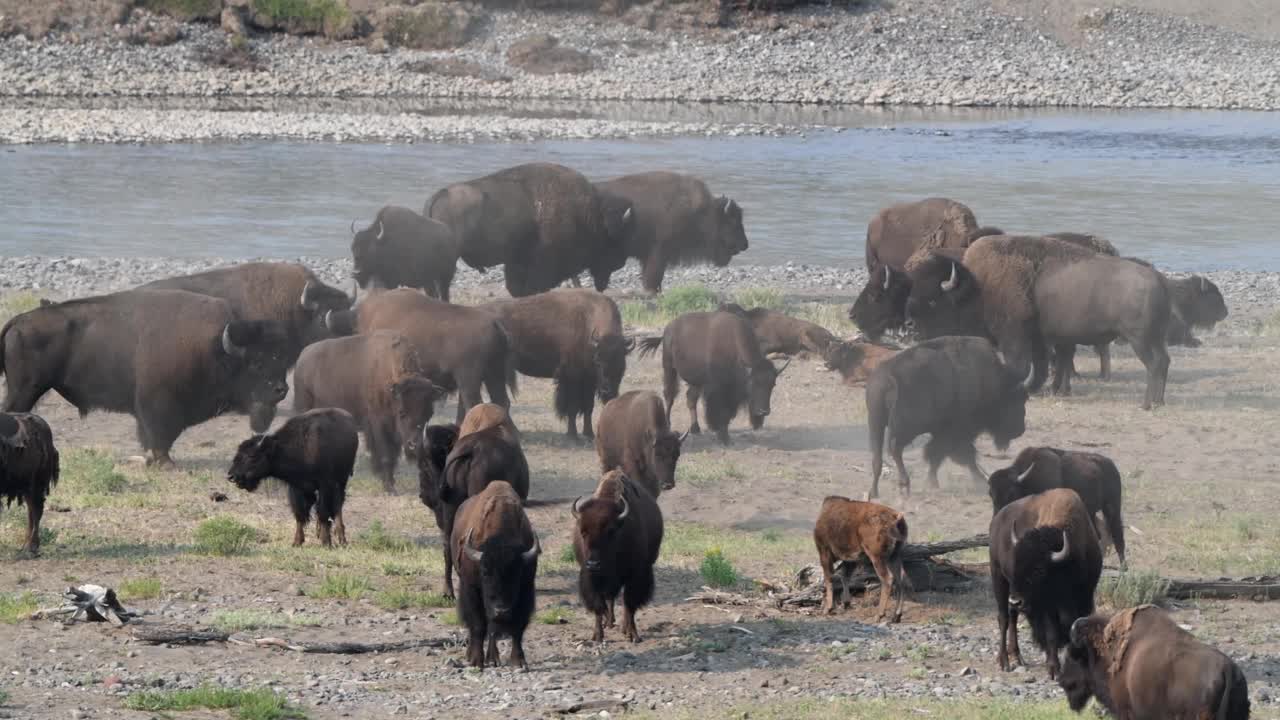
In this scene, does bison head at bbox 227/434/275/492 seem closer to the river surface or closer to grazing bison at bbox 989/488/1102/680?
grazing bison at bbox 989/488/1102/680

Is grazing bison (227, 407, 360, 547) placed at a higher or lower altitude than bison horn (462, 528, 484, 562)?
lower

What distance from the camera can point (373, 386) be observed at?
13.4 meters

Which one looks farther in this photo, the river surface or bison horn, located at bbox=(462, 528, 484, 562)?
the river surface

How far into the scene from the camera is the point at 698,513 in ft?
43.2

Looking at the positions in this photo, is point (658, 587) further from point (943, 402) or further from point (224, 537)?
point (943, 402)

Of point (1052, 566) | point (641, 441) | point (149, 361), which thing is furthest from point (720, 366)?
point (1052, 566)

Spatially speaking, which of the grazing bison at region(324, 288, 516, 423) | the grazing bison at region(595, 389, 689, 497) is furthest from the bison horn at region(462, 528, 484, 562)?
the grazing bison at region(324, 288, 516, 423)

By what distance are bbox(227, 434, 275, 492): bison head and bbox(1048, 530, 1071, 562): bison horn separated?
5.00m

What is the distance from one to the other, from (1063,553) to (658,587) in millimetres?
2707

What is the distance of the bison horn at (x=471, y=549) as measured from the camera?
851 centimetres

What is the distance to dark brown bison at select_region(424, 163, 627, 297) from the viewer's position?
21.4 meters

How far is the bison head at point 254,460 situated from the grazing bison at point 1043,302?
325 inches

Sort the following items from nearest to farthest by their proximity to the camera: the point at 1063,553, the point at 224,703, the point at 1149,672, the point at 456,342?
the point at 1149,672
the point at 224,703
the point at 1063,553
the point at 456,342

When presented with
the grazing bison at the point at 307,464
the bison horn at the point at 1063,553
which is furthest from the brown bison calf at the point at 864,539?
the grazing bison at the point at 307,464
